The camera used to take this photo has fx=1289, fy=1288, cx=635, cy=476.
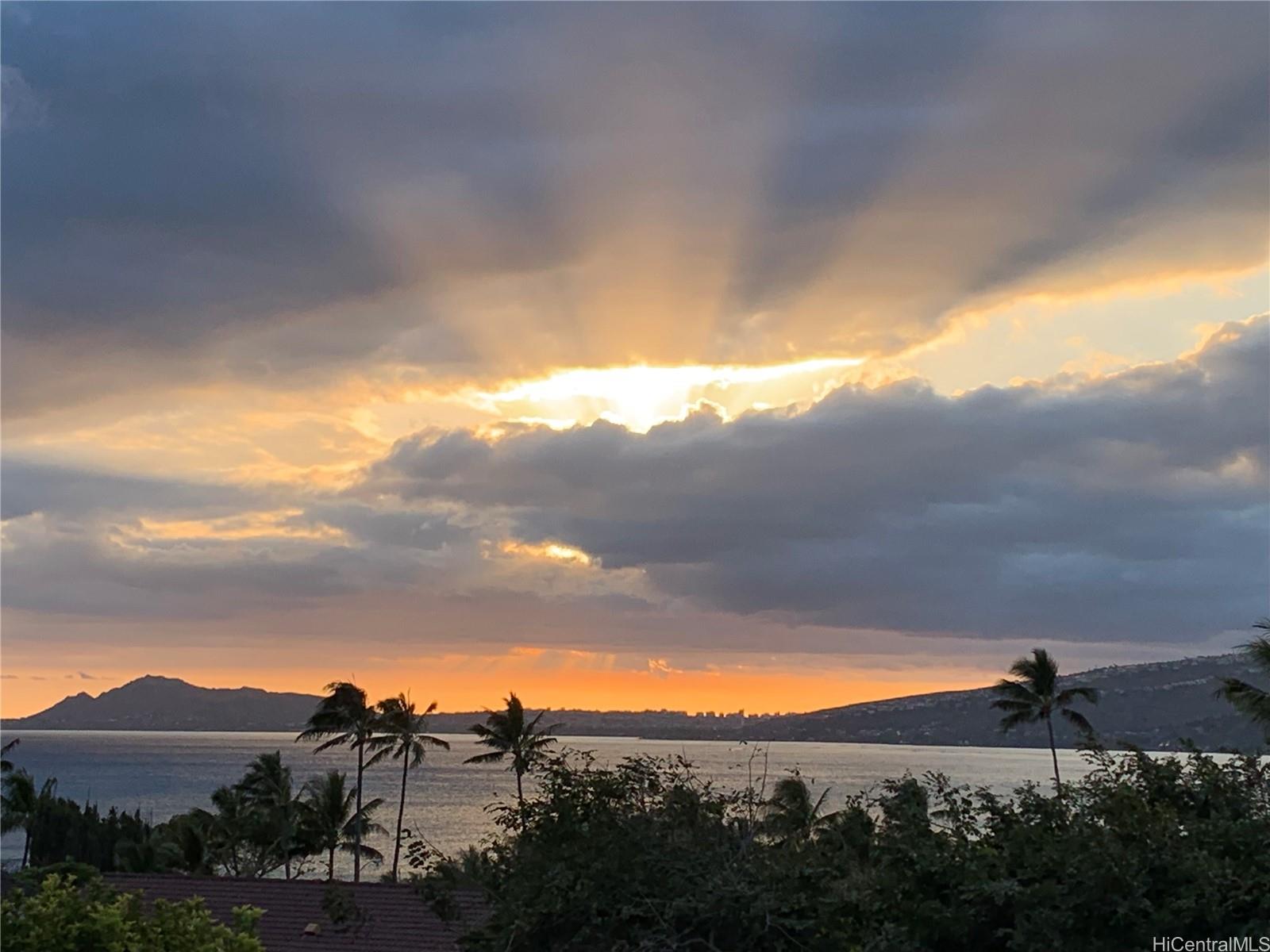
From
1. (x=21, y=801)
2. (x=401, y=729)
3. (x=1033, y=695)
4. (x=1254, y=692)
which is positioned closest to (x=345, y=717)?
(x=401, y=729)

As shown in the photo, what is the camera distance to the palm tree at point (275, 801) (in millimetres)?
51344

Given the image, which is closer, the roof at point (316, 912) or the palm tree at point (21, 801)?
the roof at point (316, 912)

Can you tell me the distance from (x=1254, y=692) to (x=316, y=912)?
63.0 feet

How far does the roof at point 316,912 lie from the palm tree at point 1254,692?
16050 millimetres

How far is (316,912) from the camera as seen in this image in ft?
83.9

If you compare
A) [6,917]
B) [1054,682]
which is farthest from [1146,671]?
[6,917]

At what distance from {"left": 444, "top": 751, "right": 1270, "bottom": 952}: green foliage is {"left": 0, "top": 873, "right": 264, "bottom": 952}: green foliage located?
259 cm

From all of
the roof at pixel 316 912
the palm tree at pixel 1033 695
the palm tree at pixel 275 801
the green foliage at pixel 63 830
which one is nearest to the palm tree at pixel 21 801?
the green foliage at pixel 63 830

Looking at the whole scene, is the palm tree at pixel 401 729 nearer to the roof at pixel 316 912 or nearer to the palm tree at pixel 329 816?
the palm tree at pixel 329 816

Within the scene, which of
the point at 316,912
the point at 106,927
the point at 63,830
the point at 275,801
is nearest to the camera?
the point at 106,927

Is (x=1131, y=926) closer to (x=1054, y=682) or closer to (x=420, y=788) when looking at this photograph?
(x=1054, y=682)

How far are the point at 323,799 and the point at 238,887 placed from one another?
26916 millimetres

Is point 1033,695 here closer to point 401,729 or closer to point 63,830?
point 401,729

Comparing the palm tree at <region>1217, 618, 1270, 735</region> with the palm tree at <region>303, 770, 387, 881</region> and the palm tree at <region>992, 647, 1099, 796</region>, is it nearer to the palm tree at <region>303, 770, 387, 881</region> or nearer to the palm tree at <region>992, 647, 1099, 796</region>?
the palm tree at <region>992, 647, 1099, 796</region>
